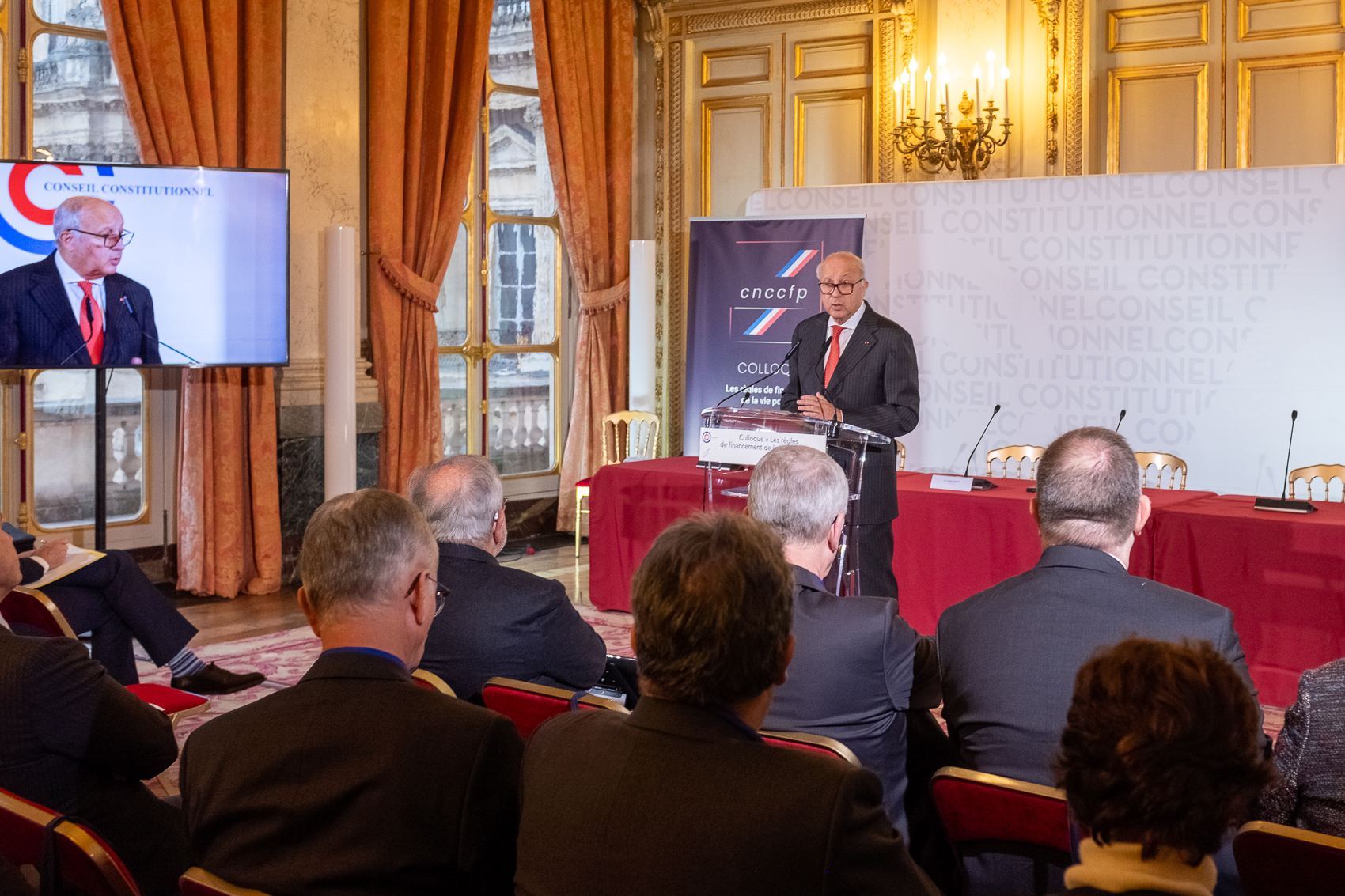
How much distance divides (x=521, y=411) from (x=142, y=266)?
3339 millimetres

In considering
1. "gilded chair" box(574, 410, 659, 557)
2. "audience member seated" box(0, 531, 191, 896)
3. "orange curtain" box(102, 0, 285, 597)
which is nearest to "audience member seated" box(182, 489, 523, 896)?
"audience member seated" box(0, 531, 191, 896)

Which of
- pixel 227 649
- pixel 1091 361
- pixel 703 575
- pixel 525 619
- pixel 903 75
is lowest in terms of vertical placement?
pixel 227 649

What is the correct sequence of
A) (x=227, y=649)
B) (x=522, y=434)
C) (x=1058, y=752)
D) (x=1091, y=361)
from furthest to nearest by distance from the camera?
(x=522, y=434) → (x=1091, y=361) → (x=227, y=649) → (x=1058, y=752)

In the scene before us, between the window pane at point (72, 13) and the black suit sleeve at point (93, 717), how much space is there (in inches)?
191

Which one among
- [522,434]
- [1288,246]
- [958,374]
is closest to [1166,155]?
[1288,246]

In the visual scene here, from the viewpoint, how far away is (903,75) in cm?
730

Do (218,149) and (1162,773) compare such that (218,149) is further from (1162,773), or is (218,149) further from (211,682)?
(1162,773)

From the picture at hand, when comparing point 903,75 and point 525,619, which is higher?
point 903,75

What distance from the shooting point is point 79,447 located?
6137mm

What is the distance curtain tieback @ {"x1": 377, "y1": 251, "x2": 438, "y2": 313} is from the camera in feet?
23.3

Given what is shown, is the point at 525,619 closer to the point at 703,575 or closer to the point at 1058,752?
the point at 703,575

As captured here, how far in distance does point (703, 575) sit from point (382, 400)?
5.98m

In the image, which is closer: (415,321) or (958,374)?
(958,374)

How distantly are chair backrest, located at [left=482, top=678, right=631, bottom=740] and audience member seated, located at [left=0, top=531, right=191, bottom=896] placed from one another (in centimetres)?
57
